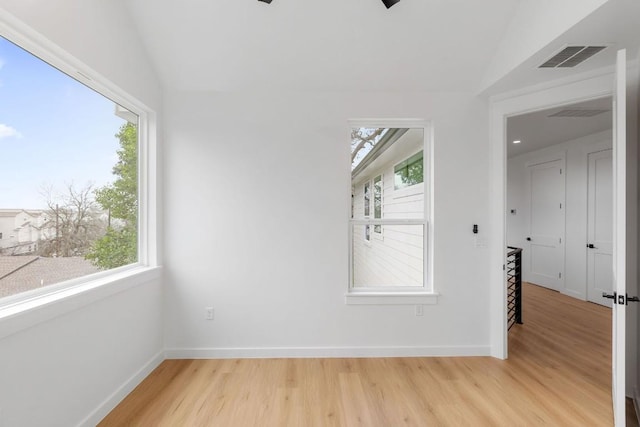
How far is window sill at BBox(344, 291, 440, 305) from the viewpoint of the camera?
9.53 ft

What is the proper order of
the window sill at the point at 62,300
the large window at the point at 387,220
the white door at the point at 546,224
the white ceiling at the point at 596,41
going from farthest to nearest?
the white door at the point at 546,224
the large window at the point at 387,220
the white ceiling at the point at 596,41
the window sill at the point at 62,300

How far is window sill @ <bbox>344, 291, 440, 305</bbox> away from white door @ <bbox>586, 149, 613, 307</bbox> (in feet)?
11.5

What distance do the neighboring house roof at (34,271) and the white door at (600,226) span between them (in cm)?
641

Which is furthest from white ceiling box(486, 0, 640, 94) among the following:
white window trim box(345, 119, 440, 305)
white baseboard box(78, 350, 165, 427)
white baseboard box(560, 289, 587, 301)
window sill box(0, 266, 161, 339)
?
white baseboard box(560, 289, 587, 301)

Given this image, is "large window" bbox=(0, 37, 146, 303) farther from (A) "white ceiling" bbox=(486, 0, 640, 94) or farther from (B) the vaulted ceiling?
(A) "white ceiling" bbox=(486, 0, 640, 94)

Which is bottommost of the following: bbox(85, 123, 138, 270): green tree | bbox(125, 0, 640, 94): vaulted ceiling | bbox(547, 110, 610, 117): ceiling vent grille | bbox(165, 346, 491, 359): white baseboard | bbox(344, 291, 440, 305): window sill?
bbox(165, 346, 491, 359): white baseboard

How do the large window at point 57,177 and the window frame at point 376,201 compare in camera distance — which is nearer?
the large window at point 57,177

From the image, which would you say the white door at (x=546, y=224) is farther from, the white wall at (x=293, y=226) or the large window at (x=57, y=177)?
the large window at (x=57, y=177)

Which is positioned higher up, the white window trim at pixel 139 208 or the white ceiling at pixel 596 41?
the white ceiling at pixel 596 41

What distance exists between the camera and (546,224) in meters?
5.62

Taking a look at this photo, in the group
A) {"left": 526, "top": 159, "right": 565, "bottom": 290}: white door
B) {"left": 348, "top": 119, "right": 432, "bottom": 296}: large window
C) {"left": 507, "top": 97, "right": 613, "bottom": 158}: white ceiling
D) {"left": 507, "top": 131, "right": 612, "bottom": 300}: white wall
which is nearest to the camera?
{"left": 348, "top": 119, "right": 432, "bottom": 296}: large window

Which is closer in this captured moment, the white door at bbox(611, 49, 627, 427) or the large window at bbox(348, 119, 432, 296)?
the white door at bbox(611, 49, 627, 427)

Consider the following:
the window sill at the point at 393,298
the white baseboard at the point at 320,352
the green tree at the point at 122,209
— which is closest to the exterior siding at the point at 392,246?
the window sill at the point at 393,298

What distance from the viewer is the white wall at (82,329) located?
150cm
